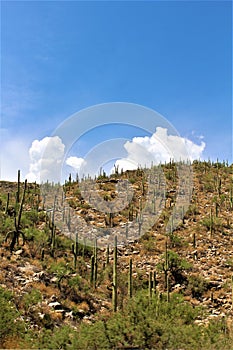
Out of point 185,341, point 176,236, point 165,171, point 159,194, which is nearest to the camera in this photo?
point 185,341

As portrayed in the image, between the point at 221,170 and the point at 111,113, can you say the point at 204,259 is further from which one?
the point at 221,170

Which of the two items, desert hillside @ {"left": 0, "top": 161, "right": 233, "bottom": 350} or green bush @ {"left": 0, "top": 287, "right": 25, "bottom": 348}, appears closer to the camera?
desert hillside @ {"left": 0, "top": 161, "right": 233, "bottom": 350}

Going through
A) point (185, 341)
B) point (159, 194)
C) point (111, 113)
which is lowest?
point (185, 341)

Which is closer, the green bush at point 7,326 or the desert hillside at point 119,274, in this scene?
the desert hillside at point 119,274

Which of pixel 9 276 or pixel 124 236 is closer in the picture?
pixel 9 276

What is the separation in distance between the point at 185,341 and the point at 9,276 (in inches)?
419

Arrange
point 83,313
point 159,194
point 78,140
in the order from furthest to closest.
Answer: point 159,194 → point 78,140 → point 83,313

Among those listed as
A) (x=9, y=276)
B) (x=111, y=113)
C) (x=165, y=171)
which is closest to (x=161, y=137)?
(x=111, y=113)

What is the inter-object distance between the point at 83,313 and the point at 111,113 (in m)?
9.91

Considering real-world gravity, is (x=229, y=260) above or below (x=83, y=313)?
above

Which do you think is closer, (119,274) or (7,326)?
(7,326)

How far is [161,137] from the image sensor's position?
20875mm

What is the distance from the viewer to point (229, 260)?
23.4 metres

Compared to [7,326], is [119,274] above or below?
above
